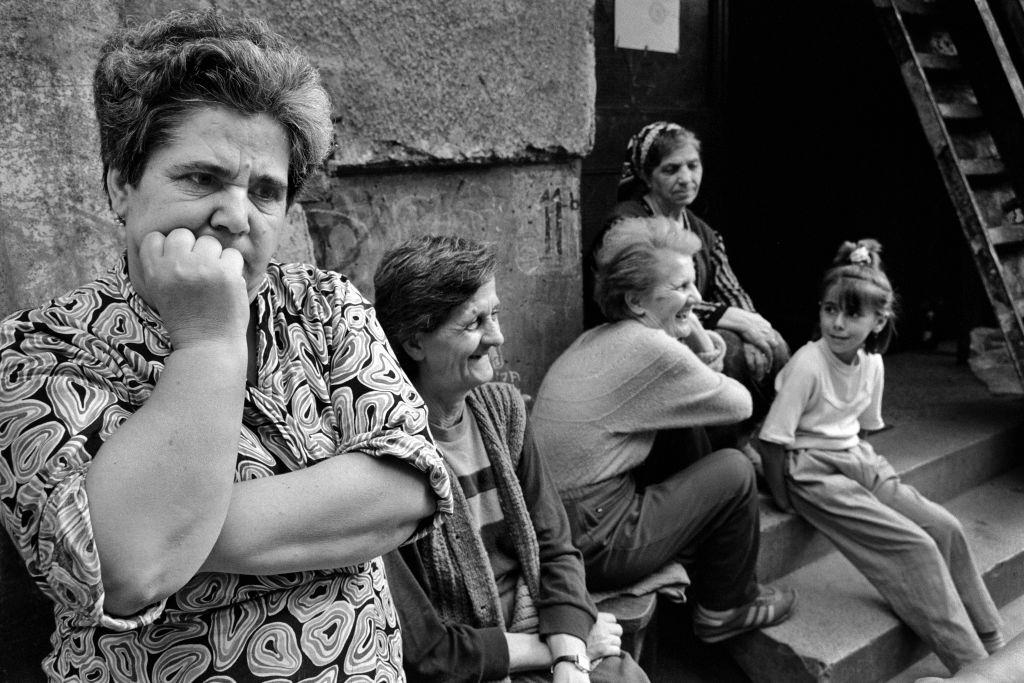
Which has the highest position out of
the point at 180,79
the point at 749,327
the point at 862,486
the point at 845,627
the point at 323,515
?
the point at 180,79

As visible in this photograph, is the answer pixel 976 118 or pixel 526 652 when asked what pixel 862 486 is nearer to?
pixel 526 652

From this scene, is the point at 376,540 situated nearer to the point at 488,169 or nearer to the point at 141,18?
the point at 141,18

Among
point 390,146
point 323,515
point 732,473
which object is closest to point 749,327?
point 732,473

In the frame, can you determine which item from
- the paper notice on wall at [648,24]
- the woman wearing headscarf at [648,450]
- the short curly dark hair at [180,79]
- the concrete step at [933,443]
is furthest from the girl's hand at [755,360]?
the short curly dark hair at [180,79]

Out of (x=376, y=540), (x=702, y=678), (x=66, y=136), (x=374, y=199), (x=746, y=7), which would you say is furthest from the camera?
(x=746, y=7)

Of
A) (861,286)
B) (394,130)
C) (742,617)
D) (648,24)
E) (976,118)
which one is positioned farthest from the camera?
(648,24)

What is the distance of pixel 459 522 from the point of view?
6.47 ft

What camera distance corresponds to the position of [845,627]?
3.04m

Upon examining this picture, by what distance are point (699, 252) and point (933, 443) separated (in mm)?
1493

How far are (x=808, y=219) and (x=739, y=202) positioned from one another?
17.5 inches

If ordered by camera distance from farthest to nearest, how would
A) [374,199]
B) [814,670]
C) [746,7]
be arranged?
[746,7], [814,670], [374,199]

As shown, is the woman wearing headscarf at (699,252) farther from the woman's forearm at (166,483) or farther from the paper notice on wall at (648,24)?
the woman's forearm at (166,483)

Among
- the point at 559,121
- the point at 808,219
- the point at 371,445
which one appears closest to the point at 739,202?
the point at 808,219

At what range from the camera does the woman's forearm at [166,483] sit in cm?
97
